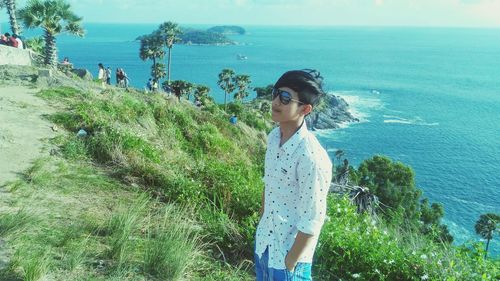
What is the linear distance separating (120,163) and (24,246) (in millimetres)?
2931

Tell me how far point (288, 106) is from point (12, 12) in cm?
3003

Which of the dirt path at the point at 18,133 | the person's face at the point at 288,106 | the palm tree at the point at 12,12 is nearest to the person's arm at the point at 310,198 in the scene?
the person's face at the point at 288,106

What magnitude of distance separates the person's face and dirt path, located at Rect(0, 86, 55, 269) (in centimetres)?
264

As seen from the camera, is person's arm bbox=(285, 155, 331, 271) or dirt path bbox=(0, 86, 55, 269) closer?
person's arm bbox=(285, 155, 331, 271)

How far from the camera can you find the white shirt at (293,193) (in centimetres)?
239

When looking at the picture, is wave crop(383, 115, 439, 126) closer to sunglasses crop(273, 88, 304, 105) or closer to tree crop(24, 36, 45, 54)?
tree crop(24, 36, 45, 54)

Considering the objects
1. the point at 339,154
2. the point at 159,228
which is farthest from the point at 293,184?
the point at 339,154

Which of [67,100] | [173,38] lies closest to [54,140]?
[67,100]

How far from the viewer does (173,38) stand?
2254 inches

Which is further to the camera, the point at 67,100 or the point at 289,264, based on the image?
the point at 67,100

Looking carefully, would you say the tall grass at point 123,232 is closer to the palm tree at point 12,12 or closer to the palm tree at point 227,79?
the palm tree at point 12,12

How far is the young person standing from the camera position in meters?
2.40

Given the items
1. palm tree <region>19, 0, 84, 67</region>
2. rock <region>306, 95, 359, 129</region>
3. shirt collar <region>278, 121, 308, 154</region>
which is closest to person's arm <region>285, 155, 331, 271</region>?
shirt collar <region>278, 121, 308, 154</region>

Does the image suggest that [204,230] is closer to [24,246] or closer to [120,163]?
[24,246]
